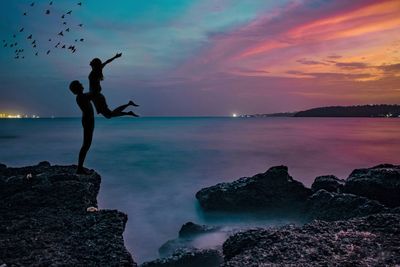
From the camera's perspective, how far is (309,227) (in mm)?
6438

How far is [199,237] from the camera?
37.8 feet

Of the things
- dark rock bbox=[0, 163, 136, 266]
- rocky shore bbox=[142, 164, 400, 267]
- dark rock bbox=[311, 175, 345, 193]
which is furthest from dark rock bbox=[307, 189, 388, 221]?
dark rock bbox=[0, 163, 136, 266]

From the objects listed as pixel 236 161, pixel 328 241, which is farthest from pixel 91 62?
pixel 236 161

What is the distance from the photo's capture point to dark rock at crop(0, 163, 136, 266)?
5230 millimetres

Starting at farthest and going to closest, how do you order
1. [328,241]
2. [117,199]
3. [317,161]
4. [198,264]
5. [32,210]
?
[317,161]
[117,199]
[198,264]
[32,210]
[328,241]

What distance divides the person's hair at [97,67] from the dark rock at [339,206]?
7219 mm

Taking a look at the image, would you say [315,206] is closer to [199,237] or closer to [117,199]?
[199,237]

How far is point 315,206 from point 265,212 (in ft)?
8.78

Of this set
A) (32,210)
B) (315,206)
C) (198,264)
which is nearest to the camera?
(32,210)

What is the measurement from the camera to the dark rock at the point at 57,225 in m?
5.23

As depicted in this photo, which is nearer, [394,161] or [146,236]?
[146,236]

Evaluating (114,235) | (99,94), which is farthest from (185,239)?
(99,94)

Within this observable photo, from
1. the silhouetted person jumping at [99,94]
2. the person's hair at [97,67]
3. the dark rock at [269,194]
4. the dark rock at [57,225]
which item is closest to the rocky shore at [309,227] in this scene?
the dark rock at [269,194]

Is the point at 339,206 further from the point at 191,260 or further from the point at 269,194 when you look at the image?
the point at 191,260
